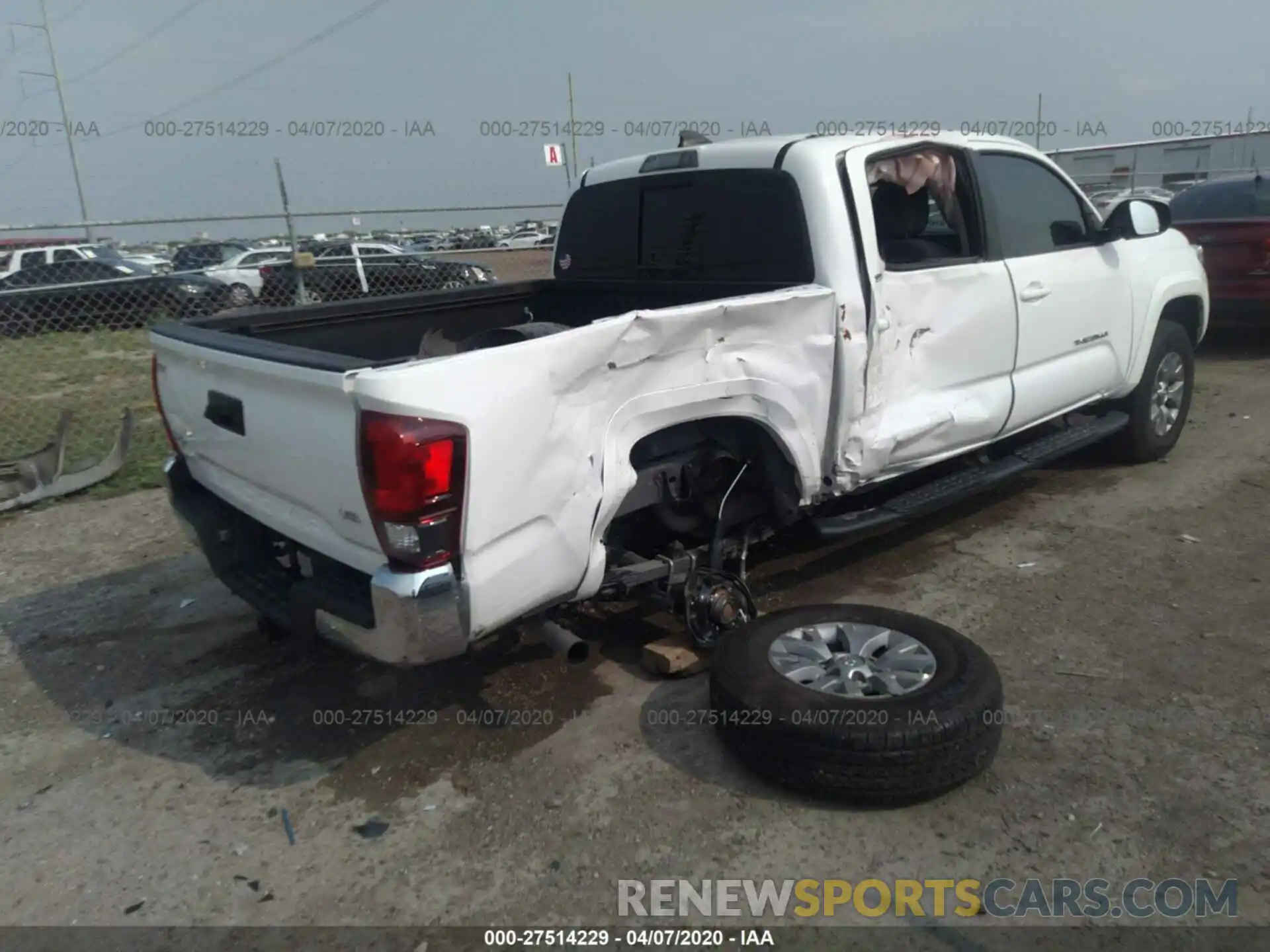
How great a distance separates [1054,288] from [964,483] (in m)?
1.14

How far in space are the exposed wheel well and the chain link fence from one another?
4933 millimetres

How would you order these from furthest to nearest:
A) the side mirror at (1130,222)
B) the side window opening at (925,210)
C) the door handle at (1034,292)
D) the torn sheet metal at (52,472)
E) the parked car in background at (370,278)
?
the parked car in background at (370,278) < the torn sheet metal at (52,472) < the side mirror at (1130,222) < the door handle at (1034,292) < the side window opening at (925,210)

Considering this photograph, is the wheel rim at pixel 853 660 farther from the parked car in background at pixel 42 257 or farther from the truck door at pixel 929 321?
the parked car in background at pixel 42 257

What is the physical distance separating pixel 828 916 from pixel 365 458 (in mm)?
1700

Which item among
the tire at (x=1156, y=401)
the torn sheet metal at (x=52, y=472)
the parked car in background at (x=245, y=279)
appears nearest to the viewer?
the tire at (x=1156, y=401)

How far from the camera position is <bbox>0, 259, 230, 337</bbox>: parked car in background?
13.4 meters

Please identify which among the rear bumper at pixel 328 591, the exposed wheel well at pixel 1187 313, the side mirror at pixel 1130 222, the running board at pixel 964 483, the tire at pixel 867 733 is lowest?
the tire at pixel 867 733

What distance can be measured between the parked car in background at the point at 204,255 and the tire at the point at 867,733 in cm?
1742

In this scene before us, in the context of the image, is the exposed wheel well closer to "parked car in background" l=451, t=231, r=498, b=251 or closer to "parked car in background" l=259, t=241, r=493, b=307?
"parked car in background" l=259, t=241, r=493, b=307

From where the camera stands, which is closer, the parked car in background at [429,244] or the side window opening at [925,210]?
the side window opening at [925,210]

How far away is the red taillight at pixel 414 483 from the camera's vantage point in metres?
2.56

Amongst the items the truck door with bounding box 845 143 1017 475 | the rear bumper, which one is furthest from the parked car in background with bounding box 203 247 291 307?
the truck door with bounding box 845 143 1017 475

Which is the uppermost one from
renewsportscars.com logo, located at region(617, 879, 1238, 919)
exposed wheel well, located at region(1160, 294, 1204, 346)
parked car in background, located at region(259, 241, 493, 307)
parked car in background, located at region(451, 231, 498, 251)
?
parked car in background, located at region(451, 231, 498, 251)

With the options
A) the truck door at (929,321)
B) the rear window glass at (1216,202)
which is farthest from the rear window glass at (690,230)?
the rear window glass at (1216,202)
